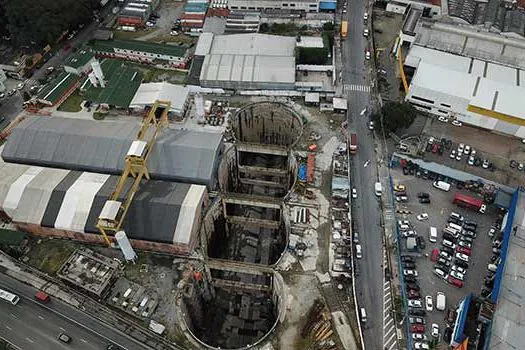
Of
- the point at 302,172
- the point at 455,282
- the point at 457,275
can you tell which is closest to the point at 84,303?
the point at 302,172

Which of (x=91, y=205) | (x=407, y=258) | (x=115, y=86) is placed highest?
(x=115, y=86)

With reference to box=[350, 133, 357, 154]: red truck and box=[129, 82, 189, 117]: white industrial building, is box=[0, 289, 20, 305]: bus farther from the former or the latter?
box=[350, 133, 357, 154]: red truck

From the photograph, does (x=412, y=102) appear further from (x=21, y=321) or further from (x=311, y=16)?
(x=21, y=321)

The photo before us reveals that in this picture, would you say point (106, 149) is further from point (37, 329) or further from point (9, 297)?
point (37, 329)

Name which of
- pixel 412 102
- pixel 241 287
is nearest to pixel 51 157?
pixel 241 287

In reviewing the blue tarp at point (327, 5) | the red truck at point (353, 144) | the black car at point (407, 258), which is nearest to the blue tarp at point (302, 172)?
the red truck at point (353, 144)

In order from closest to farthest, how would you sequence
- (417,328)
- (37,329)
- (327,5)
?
(37,329) < (417,328) < (327,5)

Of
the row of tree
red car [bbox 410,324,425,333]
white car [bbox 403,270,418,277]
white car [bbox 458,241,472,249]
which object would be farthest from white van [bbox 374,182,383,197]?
the row of tree
